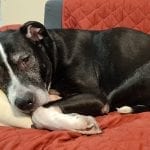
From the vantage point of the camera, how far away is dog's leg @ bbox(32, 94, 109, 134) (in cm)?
188

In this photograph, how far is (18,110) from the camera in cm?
204

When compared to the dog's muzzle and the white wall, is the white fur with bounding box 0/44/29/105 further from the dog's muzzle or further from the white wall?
the white wall

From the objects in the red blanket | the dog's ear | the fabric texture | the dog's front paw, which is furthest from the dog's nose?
the fabric texture

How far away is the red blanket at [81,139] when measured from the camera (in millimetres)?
1749

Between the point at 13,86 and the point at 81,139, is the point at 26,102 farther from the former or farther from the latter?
the point at 81,139

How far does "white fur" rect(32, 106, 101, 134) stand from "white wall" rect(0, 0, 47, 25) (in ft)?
6.67

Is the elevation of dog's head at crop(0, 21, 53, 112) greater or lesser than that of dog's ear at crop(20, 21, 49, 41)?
lesser

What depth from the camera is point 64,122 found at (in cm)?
189

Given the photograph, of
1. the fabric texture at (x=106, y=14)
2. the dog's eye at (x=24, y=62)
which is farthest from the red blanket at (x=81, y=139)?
the fabric texture at (x=106, y=14)

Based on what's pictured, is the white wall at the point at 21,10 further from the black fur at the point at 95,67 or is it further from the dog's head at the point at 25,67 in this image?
the dog's head at the point at 25,67

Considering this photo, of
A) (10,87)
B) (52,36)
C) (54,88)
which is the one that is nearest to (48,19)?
(52,36)

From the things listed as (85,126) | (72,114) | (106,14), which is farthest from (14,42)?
(106,14)

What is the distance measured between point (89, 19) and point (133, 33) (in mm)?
646

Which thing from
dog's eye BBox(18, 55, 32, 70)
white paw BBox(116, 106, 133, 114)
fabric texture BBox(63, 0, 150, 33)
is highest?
fabric texture BBox(63, 0, 150, 33)
